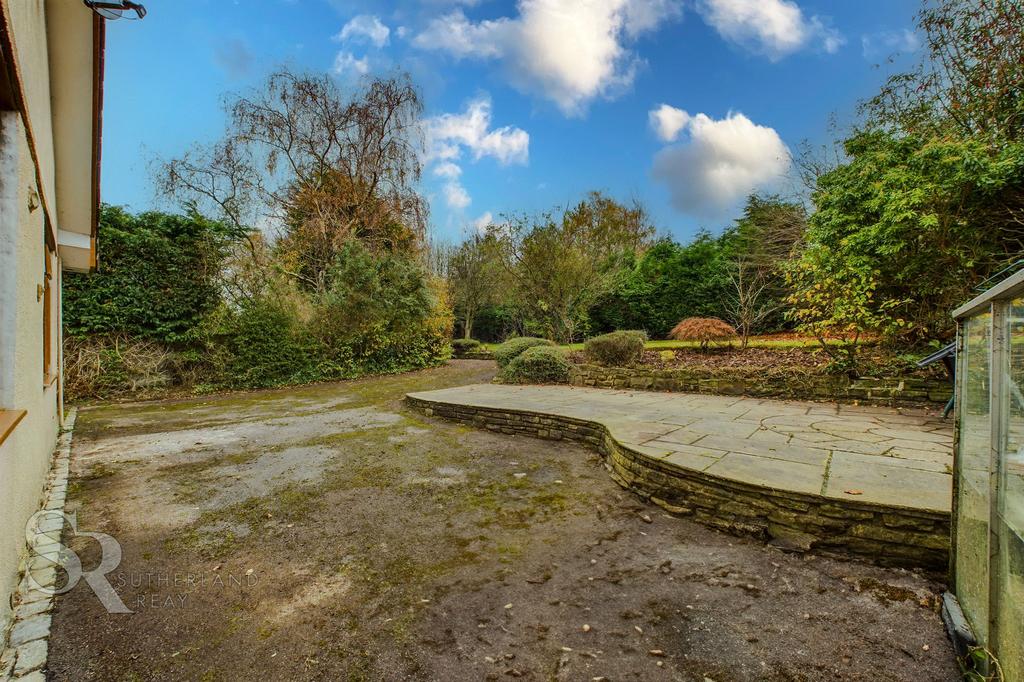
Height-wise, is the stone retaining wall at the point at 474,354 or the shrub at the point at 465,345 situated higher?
the shrub at the point at 465,345

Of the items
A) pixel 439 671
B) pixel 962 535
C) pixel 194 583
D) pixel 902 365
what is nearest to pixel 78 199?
pixel 194 583

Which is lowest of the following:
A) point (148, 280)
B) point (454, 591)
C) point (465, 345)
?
point (454, 591)

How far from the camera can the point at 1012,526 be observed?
4.68 ft

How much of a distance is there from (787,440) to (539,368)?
5.71m

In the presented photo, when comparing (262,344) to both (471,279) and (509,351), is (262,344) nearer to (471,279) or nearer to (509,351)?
(509,351)

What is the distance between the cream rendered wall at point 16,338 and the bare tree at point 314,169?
10.6m

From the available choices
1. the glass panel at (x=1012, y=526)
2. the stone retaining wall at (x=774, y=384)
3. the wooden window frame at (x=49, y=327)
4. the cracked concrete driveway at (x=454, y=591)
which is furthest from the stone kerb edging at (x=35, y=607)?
the stone retaining wall at (x=774, y=384)

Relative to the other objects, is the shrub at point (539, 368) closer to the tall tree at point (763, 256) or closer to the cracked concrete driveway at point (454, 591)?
the cracked concrete driveway at point (454, 591)

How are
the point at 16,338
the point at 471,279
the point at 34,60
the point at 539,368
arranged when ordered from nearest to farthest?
the point at 16,338 → the point at 34,60 → the point at 539,368 → the point at 471,279

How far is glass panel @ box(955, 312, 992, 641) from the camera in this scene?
1.68 metres

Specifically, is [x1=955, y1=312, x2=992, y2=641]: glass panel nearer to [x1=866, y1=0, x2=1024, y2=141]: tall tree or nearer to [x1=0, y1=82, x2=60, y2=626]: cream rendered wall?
[x1=0, y1=82, x2=60, y2=626]: cream rendered wall

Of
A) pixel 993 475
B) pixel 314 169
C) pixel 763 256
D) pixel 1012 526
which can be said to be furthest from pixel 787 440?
pixel 314 169

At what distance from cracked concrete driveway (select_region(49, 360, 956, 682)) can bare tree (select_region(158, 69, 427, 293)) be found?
10.9m

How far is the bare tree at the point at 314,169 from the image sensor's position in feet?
43.8
